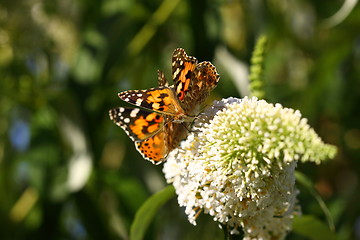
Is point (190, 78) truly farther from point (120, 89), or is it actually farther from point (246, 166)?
point (120, 89)

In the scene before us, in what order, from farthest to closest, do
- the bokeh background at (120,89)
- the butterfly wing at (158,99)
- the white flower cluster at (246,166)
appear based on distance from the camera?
the bokeh background at (120,89) → the butterfly wing at (158,99) → the white flower cluster at (246,166)

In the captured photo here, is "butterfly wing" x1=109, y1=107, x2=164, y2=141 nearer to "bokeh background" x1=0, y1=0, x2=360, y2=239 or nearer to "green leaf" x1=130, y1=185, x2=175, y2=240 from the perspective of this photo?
"green leaf" x1=130, y1=185, x2=175, y2=240

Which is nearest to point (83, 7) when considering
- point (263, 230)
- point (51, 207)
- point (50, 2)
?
point (50, 2)

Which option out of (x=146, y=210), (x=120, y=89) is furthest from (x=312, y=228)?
(x=120, y=89)

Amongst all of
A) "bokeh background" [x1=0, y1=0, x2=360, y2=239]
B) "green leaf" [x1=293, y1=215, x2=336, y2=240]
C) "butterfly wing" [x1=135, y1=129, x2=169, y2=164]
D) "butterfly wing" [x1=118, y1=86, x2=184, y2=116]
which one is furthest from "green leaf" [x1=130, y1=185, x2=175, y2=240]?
"bokeh background" [x1=0, y1=0, x2=360, y2=239]

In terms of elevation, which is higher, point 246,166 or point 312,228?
point 246,166

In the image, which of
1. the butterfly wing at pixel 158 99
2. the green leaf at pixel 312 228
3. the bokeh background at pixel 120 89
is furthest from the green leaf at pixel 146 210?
the bokeh background at pixel 120 89

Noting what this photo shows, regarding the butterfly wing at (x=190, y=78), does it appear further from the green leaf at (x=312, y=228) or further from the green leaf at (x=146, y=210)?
the green leaf at (x=312, y=228)
